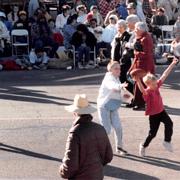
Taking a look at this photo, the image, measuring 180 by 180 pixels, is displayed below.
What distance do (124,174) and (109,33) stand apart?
11972 millimetres

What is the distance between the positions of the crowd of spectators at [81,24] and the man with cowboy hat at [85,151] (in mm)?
12463

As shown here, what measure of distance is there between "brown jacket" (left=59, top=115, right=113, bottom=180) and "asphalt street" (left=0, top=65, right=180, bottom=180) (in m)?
2.76

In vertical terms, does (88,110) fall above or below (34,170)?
above

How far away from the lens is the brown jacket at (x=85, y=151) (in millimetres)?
6574

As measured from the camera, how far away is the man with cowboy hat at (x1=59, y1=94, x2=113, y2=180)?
21.6ft

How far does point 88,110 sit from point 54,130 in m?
5.39

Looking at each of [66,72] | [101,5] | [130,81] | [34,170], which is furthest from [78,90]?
[101,5]

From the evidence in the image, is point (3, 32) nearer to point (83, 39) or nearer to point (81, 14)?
point (83, 39)

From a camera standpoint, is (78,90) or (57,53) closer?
(78,90)

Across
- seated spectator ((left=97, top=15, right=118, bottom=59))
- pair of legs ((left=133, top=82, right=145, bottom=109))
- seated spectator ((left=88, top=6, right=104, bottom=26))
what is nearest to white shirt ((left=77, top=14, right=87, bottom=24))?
seated spectator ((left=88, top=6, right=104, bottom=26))

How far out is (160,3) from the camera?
25672 millimetres

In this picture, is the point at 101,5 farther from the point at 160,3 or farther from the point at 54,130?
the point at 54,130

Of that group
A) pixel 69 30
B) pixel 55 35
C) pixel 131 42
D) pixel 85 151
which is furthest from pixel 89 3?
pixel 85 151

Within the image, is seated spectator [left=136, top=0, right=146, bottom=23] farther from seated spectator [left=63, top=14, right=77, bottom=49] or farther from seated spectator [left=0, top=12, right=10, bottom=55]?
seated spectator [left=0, top=12, right=10, bottom=55]
